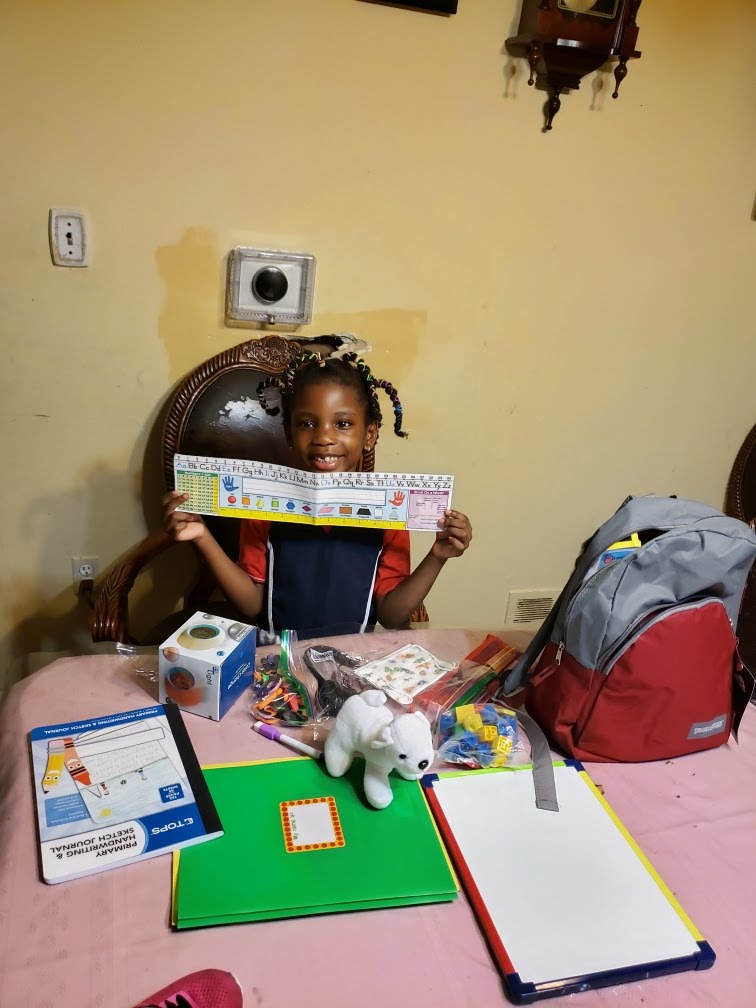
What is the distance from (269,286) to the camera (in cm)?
166

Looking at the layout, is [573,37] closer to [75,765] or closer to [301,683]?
[301,683]

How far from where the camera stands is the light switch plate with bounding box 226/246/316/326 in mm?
1644

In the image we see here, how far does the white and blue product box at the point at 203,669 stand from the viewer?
3.50ft

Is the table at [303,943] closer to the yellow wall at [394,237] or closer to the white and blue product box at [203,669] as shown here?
the white and blue product box at [203,669]

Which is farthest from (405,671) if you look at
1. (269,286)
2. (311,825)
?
(269,286)

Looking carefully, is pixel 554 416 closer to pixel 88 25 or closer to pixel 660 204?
pixel 660 204

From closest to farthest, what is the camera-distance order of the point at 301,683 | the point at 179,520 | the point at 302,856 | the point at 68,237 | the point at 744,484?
the point at 302,856 → the point at 301,683 → the point at 179,520 → the point at 68,237 → the point at 744,484

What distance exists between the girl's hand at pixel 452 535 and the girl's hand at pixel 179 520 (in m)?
0.43

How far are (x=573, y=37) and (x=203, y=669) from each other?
1.49 meters

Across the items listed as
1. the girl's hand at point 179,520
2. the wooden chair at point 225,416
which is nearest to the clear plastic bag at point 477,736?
the girl's hand at point 179,520

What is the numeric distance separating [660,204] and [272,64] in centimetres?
100

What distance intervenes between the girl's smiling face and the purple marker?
473 millimetres

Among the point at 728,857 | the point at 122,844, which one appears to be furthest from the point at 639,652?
the point at 122,844

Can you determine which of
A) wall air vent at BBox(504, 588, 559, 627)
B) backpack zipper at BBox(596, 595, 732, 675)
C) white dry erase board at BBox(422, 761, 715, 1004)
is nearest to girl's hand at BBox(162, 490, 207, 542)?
white dry erase board at BBox(422, 761, 715, 1004)
